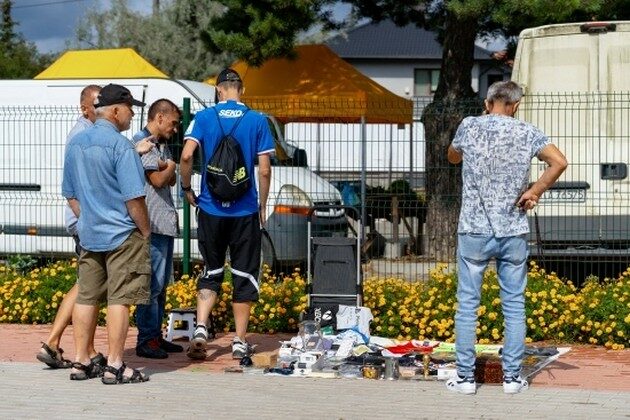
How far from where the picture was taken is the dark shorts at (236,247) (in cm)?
954

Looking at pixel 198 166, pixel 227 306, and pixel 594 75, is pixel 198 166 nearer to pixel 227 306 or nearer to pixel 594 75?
pixel 227 306

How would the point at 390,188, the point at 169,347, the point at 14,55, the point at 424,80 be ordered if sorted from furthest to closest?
the point at 424,80 < the point at 14,55 < the point at 390,188 < the point at 169,347

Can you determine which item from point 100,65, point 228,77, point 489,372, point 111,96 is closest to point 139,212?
point 111,96

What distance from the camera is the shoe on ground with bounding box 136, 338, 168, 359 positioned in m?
9.98

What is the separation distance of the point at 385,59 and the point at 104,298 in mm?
57491

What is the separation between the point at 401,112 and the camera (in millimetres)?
18406

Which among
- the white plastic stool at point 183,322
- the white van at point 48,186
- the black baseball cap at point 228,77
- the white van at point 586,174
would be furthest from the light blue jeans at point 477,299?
the white van at point 48,186

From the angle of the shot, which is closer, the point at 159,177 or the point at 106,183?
the point at 106,183

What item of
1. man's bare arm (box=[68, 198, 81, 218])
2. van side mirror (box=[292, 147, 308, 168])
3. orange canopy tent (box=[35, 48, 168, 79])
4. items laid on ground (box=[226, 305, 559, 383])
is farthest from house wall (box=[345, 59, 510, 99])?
man's bare arm (box=[68, 198, 81, 218])

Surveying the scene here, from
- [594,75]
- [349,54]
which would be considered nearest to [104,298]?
[594,75]

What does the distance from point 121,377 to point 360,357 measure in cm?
171

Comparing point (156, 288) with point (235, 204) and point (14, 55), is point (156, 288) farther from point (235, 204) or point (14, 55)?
point (14, 55)

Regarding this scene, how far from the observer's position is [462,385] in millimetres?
8336

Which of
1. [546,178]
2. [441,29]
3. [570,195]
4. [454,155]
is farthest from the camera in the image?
[441,29]
